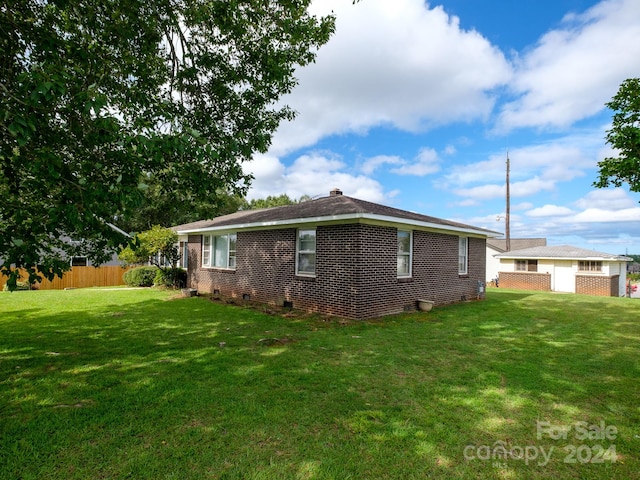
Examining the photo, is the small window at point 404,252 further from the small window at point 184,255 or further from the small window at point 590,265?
the small window at point 590,265

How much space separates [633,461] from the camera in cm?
303

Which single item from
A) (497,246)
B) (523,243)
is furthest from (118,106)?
(523,243)

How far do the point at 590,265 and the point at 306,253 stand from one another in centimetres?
2590

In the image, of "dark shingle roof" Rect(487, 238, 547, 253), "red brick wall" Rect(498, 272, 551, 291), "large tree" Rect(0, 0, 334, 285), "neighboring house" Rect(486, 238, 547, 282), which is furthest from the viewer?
"dark shingle roof" Rect(487, 238, 547, 253)

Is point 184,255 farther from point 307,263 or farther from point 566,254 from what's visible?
point 566,254

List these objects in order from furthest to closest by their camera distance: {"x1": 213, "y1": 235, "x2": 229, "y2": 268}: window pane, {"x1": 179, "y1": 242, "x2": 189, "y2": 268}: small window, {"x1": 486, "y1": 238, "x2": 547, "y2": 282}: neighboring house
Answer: {"x1": 486, "y1": 238, "x2": 547, "y2": 282}: neighboring house, {"x1": 179, "y1": 242, "x2": 189, "y2": 268}: small window, {"x1": 213, "y1": 235, "x2": 229, "y2": 268}: window pane

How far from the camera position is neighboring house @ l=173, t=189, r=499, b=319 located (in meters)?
9.68

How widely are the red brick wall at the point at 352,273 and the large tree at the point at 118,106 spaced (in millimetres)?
3589

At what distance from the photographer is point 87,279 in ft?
69.8

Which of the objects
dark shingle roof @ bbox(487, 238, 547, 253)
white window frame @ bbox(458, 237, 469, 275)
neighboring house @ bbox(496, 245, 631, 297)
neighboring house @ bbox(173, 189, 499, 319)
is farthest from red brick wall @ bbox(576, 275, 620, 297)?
white window frame @ bbox(458, 237, 469, 275)

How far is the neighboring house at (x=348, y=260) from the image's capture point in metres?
9.68

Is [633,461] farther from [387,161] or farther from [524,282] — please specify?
[524,282]

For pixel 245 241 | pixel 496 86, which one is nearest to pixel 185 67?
pixel 245 241

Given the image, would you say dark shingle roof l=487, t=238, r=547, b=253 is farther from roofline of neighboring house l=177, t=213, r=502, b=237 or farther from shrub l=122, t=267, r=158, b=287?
shrub l=122, t=267, r=158, b=287
